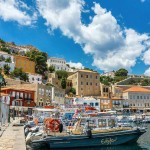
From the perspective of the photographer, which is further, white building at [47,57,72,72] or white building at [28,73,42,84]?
white building at [47,57,72,72]

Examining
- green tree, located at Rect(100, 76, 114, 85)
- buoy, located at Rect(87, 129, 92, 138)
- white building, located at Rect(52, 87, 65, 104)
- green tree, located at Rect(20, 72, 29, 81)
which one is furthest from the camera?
green tree, located at Rect(100, 76, 114, 85)

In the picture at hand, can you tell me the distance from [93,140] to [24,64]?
7500 centimetres

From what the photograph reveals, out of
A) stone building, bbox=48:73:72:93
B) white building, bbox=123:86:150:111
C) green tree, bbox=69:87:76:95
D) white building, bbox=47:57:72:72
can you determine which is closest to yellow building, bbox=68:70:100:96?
green tree, bbox=69:87:76:95

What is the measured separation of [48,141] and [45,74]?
80.2 meters

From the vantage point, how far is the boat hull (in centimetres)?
2453

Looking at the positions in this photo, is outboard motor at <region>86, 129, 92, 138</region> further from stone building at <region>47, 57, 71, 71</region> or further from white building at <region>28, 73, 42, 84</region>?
stone building at <region>47, 57, 71, 71</region>

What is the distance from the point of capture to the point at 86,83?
100625 mm

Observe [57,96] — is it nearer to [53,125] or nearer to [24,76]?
[24,76]

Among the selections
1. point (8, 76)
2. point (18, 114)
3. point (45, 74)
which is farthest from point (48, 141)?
point (45, 74)

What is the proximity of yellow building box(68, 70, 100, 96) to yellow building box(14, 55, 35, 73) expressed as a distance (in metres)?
15.6

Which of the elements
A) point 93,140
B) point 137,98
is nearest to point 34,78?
point 137,98

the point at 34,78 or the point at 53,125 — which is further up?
the point at 34,78

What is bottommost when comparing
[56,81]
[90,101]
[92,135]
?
[92,135]

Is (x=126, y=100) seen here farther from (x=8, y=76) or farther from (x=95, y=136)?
(x=95, y=136)
